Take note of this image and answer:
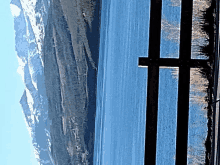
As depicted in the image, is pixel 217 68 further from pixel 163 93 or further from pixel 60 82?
pixel 60 82

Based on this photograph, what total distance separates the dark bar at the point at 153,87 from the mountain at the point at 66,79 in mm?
666

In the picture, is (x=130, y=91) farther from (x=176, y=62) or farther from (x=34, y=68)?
(x=34, y=68)

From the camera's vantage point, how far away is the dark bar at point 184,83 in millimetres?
1141

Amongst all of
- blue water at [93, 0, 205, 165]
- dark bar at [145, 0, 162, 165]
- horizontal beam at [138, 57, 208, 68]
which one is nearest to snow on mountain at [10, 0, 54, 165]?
blue water at [93, 0, 205, 165]

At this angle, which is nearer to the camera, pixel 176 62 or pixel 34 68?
pixel 176 62

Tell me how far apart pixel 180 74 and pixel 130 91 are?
1.27 feet

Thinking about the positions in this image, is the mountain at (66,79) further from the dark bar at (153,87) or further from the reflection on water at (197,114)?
the reflection on water at (197,114)

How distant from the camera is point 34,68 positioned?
1.78m

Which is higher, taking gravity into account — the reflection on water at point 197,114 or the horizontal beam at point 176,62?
the horizontal beam at point 176,62

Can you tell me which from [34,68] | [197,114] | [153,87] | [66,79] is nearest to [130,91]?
[153,87]

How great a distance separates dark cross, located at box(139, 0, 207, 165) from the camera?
→ 3.74ft

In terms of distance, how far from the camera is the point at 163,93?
46.1 inches

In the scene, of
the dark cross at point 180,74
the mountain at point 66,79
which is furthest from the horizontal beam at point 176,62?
the mountain at point 66,79

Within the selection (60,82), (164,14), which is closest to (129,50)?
(164,14)
